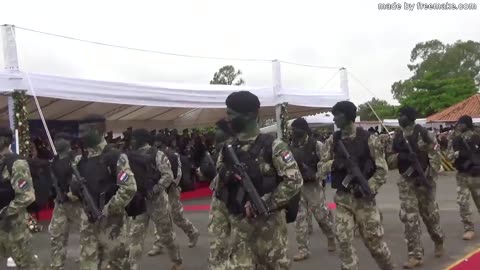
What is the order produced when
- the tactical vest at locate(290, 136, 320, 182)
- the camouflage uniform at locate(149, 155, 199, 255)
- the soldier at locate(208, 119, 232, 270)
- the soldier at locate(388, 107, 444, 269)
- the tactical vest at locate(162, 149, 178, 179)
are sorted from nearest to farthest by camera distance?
the soldier at locate(208, 119, 232, 270) → the soldier at locate(388, 107, 444, 269) → the tactical vest at locate(290, 136, 320, 182) → the tactical vest at locate(162, 149, 178, 179) → the camouflage uniform at locate(149, 155, 199, 255)

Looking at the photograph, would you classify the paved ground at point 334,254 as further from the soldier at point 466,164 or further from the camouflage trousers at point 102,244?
the camouflage trousers at point 102,244

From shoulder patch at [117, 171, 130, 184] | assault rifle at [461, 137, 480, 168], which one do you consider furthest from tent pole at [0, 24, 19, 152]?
assault rifle at [461, 137, 480, 168]

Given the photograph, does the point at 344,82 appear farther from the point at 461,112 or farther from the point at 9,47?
the point at 461,112

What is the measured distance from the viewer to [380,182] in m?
5.45

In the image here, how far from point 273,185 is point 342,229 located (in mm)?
1634

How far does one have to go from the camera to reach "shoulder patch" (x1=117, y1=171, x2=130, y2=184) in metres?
4.80

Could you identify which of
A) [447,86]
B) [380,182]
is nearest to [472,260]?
[380,182]

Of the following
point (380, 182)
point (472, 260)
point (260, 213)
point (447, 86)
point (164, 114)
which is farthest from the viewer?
point (447, 86)

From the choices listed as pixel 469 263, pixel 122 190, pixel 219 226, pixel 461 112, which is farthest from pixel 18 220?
pixel 461 112

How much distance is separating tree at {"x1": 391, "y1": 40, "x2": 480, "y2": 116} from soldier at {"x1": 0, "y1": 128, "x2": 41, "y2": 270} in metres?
50.1

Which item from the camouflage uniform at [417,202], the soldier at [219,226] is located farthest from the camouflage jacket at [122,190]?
the camouflage uniform at [417,202]

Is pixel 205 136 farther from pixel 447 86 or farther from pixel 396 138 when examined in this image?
pixel 447 86

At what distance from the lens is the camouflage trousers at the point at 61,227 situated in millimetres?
6477

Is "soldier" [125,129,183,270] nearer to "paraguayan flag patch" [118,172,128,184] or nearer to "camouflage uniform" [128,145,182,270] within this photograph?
"camouflage uniform" [128,145,182,270]
